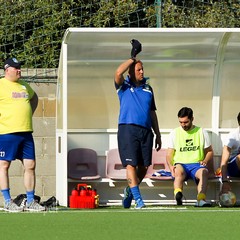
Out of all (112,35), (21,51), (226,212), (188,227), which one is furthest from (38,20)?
(188,227)

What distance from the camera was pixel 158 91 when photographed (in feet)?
45.2

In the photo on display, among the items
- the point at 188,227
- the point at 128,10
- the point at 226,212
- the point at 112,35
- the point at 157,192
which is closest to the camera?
the point at 188,227

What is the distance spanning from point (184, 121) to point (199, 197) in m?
1.10

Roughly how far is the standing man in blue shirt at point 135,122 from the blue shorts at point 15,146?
113 cm

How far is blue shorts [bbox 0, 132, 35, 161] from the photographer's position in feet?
36.9

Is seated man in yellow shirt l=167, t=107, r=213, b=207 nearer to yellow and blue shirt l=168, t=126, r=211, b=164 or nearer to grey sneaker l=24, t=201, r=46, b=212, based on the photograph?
yellow and blue shirt l=168, t=126, r=211, b=164

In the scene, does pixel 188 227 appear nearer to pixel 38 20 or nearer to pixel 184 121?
pixel 184 121

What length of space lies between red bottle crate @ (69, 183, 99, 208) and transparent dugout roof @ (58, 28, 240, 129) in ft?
4.06

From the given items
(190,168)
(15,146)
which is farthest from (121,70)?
(190,168)

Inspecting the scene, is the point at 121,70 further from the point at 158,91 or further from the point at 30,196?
Answer: the point at 158,91

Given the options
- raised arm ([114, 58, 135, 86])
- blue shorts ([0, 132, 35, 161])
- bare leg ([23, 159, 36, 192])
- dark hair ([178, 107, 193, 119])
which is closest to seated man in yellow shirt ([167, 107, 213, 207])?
dark hair ([178, 107, 193, 119])

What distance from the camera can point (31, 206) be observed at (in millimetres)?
11062

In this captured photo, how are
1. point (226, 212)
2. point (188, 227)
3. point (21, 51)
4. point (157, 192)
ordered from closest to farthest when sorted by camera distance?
point (188, 227) < point (226, 212) < point (157, 192) < point (21, 51)

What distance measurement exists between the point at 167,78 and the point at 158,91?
0.23m
